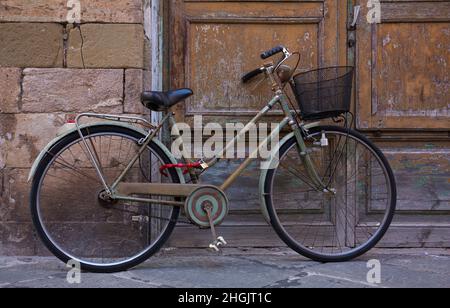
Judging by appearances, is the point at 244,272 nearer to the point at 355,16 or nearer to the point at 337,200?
the point at 337,200

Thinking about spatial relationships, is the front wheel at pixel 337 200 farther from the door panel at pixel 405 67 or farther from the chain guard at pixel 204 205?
the chain guard at pixel 204 205

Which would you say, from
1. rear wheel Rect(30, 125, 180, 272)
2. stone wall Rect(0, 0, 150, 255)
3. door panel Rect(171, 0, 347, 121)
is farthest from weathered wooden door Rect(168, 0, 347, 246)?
rear wheel Rect(30, 125, 180, 272)

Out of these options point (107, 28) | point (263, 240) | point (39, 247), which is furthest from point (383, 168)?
point (39, 247)

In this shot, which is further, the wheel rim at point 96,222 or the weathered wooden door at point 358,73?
the weathered wooden door at point 358,73

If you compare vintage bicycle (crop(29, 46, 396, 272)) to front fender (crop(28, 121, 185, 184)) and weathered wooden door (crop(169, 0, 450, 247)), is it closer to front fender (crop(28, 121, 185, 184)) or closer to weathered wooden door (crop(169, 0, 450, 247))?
front fender (crop(28, 121, 185, 184))

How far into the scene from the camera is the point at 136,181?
384 centimetres

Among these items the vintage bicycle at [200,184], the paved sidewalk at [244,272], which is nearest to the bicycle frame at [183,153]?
the vintage bicycle at [200,184]

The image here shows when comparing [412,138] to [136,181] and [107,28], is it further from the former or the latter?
[107,28]

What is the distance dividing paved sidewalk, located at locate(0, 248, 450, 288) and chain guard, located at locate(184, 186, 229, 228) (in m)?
0.31

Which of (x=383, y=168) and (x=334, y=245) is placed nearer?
(x=383, y=168)

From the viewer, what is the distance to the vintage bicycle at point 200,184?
3.61 metres

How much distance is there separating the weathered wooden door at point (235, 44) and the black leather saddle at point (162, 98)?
1.99 ft

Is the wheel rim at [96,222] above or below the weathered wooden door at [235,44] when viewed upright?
below

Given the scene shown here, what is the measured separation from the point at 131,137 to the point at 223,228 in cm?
104
